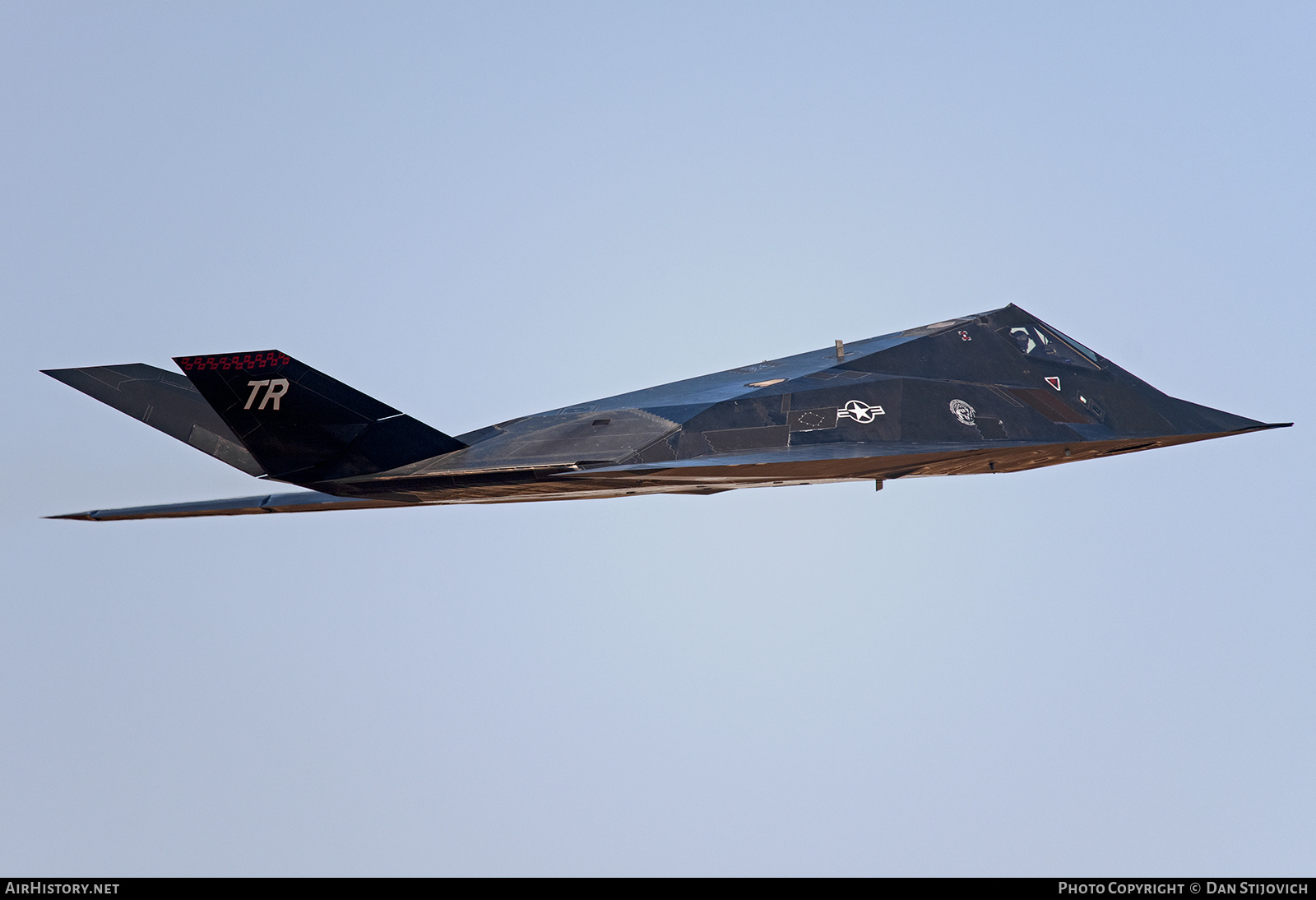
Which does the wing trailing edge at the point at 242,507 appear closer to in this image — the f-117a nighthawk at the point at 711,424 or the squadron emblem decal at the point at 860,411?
the f-117a nighthawk at the point at 711,424

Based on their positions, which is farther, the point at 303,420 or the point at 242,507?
the point at 242,507

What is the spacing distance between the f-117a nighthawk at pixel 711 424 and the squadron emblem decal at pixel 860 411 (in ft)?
0.10

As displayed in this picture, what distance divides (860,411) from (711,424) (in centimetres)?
223

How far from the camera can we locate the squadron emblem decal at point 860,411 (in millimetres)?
20781

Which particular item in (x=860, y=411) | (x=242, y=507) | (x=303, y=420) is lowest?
(x=242, y=507)

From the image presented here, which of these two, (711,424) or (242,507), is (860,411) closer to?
(711,424)

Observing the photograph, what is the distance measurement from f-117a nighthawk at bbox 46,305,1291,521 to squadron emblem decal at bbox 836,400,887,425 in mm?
29

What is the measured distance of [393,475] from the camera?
19859 millimetres

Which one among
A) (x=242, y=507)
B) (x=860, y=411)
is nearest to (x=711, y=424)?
(x=860, y=411)

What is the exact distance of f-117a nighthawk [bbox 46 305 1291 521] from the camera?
778 inches

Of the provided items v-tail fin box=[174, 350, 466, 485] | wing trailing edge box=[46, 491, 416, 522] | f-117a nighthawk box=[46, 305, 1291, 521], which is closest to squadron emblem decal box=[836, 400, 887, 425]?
f-117a nighthawk box=[46, 305, 1291, 521]

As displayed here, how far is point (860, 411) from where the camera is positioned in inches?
822

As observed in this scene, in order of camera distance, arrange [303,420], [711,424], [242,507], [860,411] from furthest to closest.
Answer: [242,507]
[860,411]
[711,424]
[303,420]
